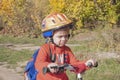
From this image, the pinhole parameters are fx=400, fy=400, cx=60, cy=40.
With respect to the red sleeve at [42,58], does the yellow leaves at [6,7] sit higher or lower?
lower

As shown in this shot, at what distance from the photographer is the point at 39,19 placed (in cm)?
2303

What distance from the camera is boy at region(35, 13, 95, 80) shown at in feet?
12.6

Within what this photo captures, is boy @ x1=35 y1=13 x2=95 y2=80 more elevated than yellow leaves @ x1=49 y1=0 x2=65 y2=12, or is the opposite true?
boy @ x1=35 y1=13 x2=95 y2=80

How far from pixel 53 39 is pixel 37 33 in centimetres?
1893

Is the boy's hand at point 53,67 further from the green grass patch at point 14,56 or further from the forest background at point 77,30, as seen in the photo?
the green grass patch at point 14,56

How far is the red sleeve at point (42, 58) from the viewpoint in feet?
12.4

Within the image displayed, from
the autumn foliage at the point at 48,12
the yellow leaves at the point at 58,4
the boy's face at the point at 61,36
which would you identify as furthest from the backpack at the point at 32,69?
the yellow leaves at the point at 58,4

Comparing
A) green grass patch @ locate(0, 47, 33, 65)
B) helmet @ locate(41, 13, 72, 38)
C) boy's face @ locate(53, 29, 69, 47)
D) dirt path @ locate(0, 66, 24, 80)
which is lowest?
green grass patch @ locate(0, 47, 33, 65)

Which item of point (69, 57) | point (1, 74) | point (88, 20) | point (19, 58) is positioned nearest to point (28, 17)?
point (88, 20)

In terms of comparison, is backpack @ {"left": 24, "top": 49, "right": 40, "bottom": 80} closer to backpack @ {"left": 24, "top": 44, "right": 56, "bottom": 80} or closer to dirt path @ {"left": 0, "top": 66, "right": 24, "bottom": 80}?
backpack @ {"left": 24, "top": 44, "right": 56, "bottom": 80}

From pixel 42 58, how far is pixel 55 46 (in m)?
0.26

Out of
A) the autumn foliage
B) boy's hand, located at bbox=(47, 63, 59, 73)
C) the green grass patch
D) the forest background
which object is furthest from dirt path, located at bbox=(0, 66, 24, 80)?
the autumn foliage

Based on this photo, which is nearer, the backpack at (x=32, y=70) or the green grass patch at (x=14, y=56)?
the backpack at (x=32, y=70)

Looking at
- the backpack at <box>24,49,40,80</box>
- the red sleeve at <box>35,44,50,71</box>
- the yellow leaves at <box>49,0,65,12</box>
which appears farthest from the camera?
the yellow leaves at <box>49,0,65,12</box>
